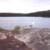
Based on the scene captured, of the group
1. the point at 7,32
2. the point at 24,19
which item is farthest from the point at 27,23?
the point at 7,32

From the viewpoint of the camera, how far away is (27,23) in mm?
652

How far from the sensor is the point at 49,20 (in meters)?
0.66

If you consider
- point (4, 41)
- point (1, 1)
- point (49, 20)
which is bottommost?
point (4, 41)

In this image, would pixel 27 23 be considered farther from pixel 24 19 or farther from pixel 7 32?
pixel 7 32

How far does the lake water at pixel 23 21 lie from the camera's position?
0.65 m

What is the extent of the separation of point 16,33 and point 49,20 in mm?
218

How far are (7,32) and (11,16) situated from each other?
0.10 metres

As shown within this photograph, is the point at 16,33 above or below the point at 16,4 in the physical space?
below

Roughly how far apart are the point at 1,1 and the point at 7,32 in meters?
0.21

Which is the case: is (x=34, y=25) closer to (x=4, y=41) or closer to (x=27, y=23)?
(x=27, y=23)

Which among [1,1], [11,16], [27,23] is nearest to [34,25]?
[27,23]

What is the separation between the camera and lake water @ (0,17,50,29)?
653 mm

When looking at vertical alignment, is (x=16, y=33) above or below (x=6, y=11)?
below

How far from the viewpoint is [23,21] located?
66 cm
